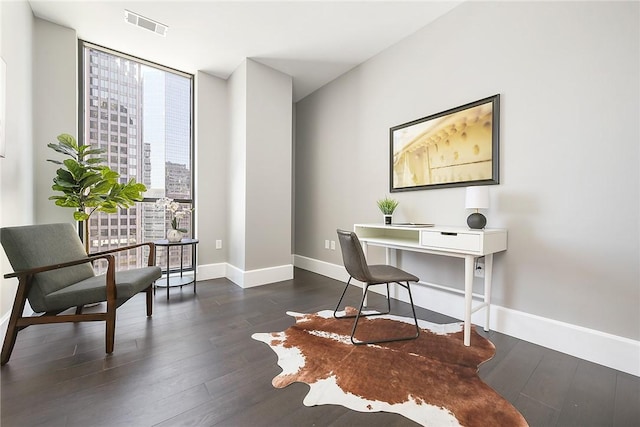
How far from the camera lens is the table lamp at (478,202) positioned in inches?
77.9

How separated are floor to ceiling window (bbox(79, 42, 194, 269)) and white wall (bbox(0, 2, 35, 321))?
1.89 ft

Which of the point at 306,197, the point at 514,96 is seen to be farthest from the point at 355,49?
the point at 306,197

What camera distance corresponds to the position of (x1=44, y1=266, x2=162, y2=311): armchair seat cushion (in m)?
1.64

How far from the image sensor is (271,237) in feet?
11.3

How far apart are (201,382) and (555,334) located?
7.65ft

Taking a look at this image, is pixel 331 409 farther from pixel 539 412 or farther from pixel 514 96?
pixel 514 96

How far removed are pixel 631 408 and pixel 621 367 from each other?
1.38ft

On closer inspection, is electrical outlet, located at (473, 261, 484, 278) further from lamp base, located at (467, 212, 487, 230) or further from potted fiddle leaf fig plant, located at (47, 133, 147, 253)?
potted fiddle leaf fig plant, located at (47, 133, 147, 253)

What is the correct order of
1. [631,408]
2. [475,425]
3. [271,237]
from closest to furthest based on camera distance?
[475,425]
[631,408]
[271,237]

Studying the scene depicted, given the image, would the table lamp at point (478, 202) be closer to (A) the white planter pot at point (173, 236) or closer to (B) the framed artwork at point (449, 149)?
(B) the framed artwork at point (449, 149)

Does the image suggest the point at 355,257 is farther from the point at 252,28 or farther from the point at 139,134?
the point at 139,134

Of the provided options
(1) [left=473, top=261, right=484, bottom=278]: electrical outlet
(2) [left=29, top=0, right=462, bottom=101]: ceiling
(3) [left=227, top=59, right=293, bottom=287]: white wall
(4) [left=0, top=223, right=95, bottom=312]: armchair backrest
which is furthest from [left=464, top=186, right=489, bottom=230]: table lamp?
(4) [left=0, top=223, right=95, bottom=312]: armchair backrest

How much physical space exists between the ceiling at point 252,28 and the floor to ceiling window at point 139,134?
0.24 meters

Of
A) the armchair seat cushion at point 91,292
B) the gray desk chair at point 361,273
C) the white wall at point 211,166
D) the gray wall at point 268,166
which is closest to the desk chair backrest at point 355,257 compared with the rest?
the gray desk chair at point 361,273
